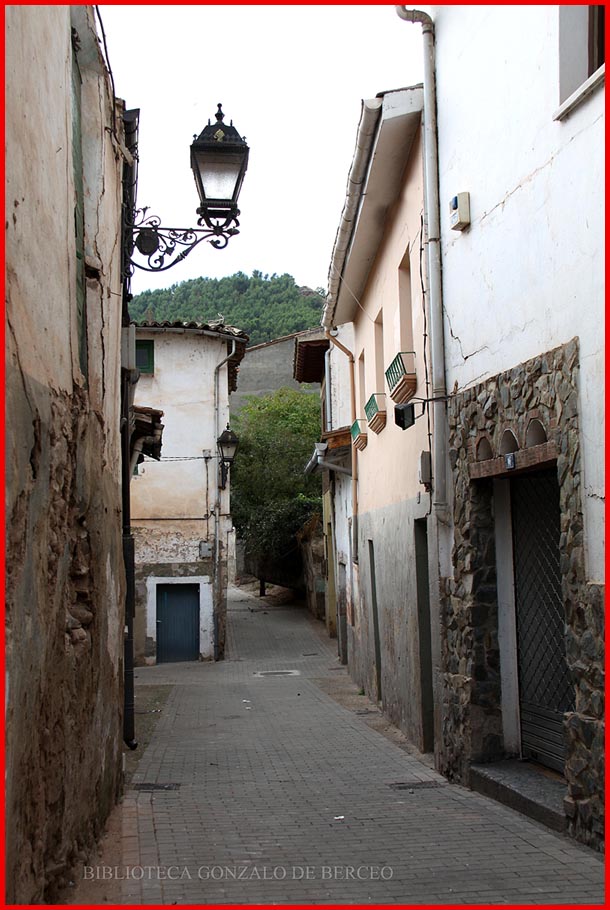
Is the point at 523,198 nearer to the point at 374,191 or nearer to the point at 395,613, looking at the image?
the point at 374,191

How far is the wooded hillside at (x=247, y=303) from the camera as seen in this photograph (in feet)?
189

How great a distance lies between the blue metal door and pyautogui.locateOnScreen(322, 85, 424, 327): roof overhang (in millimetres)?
11312

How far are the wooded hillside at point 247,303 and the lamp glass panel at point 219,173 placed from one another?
4714 centimetres

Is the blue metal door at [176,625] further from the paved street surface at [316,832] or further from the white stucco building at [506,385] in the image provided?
the white stucco building at [506,385]

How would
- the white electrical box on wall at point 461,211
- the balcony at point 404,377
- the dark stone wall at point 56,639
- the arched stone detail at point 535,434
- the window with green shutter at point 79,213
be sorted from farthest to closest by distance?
1. the balcony at point 404,377
2. the white electrical box on wall at point 461,211
3. the arched stone detail at point 535,434
4. the window with green shutter at point 79,213
5. the dark stone wall at point 56,639

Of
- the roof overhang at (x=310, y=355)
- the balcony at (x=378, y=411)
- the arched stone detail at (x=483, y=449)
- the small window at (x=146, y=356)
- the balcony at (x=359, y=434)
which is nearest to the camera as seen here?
the arched stone detail at (x=483, y=449)

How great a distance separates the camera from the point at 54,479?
16.0 feet

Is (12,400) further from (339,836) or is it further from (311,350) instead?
(311,350)

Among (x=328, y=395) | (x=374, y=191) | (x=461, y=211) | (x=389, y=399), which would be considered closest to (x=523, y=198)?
(x=461, y=211)

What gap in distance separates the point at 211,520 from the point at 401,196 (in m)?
14.9

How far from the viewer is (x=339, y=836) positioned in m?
6.31

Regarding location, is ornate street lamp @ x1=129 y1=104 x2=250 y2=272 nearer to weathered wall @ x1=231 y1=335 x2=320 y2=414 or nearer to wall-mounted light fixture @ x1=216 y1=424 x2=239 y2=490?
wall-mounted light fixture @ x1=216 y1=424 x2=239 y2=490

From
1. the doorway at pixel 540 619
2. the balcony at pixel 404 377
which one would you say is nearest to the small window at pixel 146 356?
the balcony at pixel 404 377

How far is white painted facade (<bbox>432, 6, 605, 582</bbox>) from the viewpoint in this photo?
216 inches
